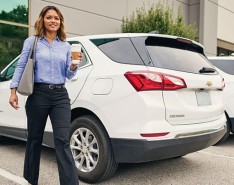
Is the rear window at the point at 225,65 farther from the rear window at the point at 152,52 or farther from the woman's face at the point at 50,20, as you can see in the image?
the woman's face at the point at 50,20

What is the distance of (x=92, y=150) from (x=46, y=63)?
3.59 feet

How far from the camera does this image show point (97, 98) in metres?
3.25

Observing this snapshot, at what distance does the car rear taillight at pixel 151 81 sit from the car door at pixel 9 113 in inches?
70.9

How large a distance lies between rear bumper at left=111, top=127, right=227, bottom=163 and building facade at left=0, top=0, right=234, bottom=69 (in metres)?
8.49

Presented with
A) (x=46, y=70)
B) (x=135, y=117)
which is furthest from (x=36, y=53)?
(x=135, y=117)

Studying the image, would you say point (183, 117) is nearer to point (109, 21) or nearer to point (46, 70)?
point (46, 70)

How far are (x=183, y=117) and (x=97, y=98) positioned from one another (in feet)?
2.87

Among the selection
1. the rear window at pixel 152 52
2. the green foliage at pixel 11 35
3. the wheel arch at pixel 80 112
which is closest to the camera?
the rear window at pixel 152 52

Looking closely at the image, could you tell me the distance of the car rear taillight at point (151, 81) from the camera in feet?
9.75

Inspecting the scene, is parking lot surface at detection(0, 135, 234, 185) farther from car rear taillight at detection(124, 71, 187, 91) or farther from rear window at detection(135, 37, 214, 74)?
rear window at detection(135, 37, 214, 74)

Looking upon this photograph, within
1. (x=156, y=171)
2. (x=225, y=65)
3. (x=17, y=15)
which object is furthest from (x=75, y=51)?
(x=17, y=15)

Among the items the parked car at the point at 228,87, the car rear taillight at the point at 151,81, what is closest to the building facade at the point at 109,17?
the parked car at the point at 228,87

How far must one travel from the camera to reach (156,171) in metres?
3.85

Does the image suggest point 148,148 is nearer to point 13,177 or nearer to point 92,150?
point 92,150
